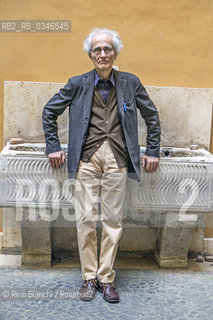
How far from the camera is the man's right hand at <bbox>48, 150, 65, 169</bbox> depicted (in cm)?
311

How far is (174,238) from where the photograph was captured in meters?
3.49

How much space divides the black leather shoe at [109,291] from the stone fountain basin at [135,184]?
570 millimetres

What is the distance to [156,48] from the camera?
3.57m

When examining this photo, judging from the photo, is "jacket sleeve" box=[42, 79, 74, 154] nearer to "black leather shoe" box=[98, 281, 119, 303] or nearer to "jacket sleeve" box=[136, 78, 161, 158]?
Result: "jacket sleeve" box=[136, 78, 161, 158]

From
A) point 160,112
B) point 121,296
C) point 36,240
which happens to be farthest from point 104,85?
point 121,296

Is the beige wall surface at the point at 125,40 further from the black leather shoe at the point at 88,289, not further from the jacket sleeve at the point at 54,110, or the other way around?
the black leather shoe at the point at 88,289

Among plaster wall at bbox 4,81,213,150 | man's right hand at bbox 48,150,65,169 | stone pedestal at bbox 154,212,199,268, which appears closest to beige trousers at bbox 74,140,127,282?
man's right hand at bbox 48,150,65,169

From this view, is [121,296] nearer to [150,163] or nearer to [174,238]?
[174,238]

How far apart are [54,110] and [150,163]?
2.43 ft

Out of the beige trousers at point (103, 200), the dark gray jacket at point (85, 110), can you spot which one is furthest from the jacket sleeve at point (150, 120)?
the beige trousers at point (103, 200)

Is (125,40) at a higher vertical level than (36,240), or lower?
higher

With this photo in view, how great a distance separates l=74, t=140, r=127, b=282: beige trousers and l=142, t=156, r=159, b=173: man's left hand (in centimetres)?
19

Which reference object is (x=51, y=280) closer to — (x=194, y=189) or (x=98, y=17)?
(x=194, y=189)

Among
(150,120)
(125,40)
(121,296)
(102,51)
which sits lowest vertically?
(121,296)
